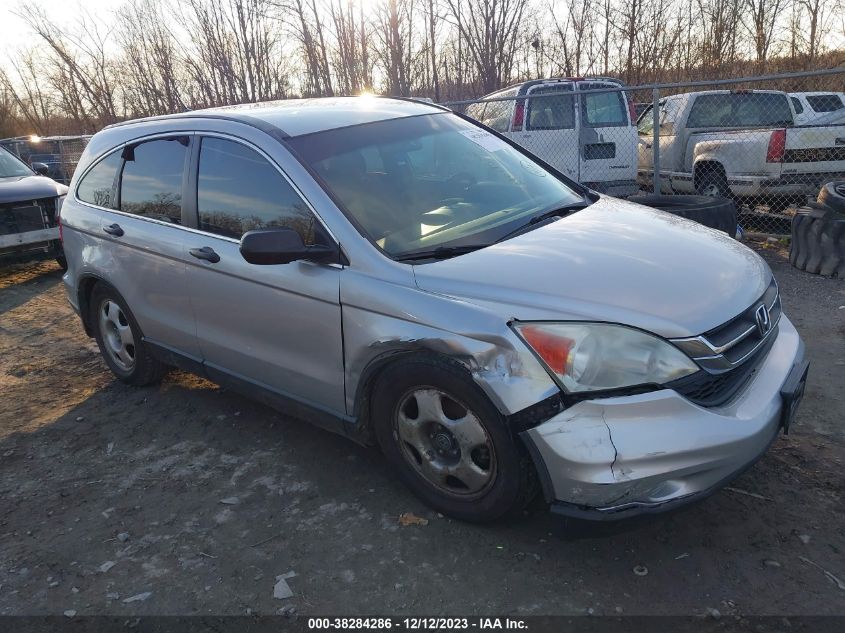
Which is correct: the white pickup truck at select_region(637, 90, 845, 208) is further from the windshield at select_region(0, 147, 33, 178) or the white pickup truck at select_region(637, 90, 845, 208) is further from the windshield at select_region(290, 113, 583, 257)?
the windshield at select_region(0, 147, 33, 178)

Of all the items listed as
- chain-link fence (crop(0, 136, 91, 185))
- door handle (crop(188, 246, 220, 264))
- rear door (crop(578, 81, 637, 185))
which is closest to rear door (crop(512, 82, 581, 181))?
rear door (crop(578, 81, 637, 185))

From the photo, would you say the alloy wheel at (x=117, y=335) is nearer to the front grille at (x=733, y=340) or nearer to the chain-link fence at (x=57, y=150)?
the front grille at (x=733, y=340)

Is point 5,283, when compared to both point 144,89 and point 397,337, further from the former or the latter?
point 144,89

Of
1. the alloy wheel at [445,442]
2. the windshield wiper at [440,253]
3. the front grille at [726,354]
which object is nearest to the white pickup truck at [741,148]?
the front grille at [726,354]

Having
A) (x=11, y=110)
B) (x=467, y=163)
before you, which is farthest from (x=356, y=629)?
(x=11, y=110)

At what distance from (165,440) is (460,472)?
211 cm

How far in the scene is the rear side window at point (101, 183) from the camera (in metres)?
4.50

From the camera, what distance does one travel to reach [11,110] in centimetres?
2814

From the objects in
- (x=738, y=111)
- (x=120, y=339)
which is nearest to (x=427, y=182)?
(x=120, y=339)

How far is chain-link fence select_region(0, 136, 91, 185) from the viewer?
13.1 metres

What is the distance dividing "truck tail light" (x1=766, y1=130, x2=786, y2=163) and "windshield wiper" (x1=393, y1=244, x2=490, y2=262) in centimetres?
724

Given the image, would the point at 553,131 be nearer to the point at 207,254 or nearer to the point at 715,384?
the point at 207,254

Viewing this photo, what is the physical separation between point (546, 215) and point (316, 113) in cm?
138

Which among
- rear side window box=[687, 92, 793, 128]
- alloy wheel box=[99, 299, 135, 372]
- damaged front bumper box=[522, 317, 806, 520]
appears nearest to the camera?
damaged front bumper box=[522, 317, 806, 520]
